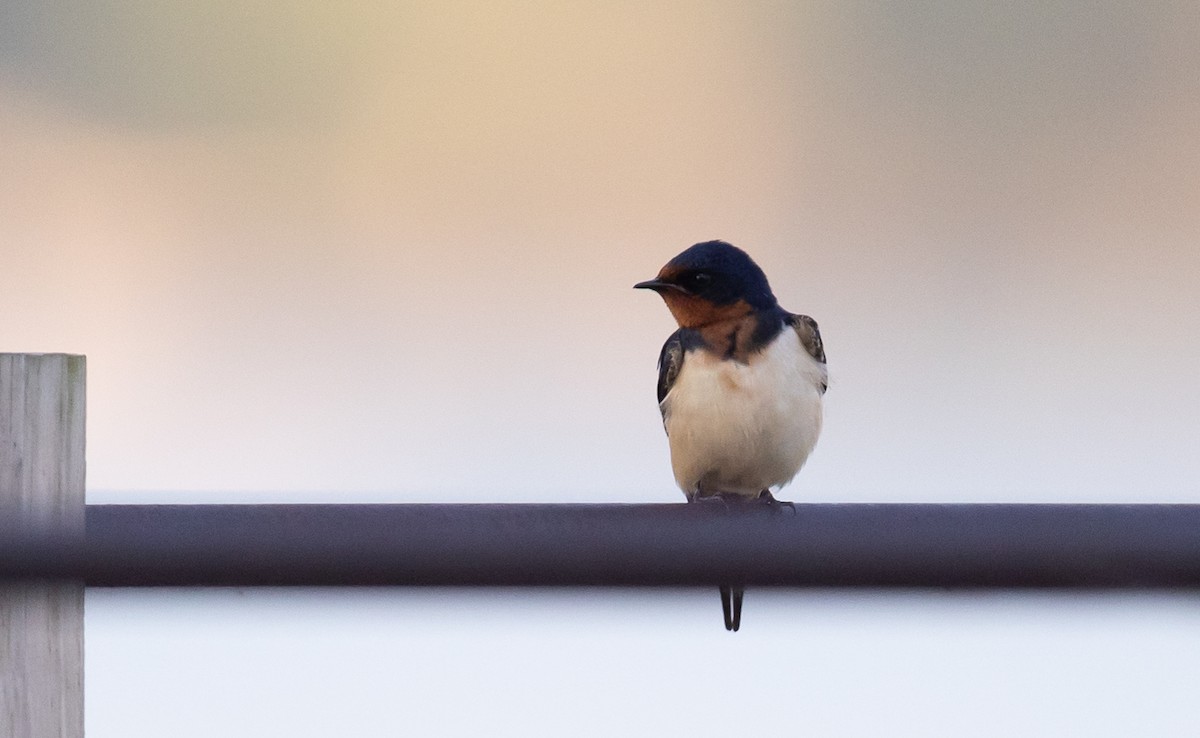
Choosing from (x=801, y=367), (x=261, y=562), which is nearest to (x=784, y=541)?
(x=261, y=562)

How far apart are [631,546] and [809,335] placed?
84.7 inches

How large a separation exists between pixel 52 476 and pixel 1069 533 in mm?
795

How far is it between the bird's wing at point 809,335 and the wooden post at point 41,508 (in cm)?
195

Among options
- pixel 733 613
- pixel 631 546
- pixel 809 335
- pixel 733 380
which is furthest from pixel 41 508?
pixel 809 335

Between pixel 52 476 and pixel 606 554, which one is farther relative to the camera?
pixel 52 476

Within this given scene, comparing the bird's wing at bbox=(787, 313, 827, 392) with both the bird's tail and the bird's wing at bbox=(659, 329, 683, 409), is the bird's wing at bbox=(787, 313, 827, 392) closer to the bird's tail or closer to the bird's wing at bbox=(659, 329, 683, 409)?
the bird's wing at bbox=(659, 329, 683, 409)

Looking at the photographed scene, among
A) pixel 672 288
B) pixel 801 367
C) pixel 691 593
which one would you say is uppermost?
pixel 672 288

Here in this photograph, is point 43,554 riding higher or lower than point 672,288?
lower

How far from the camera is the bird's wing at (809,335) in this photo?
2.93 meters

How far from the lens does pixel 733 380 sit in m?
2.76

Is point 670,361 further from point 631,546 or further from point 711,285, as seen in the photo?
point 631,546

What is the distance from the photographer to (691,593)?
845 mm

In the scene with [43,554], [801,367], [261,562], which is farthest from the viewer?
[801,367]

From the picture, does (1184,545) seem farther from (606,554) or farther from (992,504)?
(606,554)
